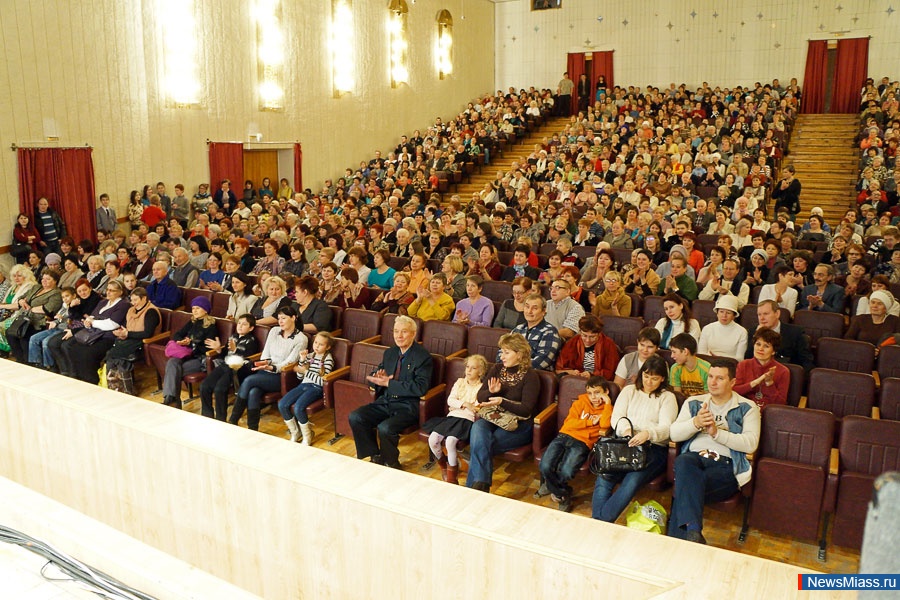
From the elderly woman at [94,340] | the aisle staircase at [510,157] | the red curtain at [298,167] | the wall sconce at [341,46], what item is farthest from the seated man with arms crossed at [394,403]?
the wall sconce at [341,46]

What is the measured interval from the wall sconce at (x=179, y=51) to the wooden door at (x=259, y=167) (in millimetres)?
1752

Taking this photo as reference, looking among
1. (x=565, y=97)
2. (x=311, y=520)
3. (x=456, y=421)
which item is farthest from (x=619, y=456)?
(x=565, y=97)

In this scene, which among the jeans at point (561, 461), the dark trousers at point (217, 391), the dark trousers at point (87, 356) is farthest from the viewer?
the dark trousers at point (87, 356)

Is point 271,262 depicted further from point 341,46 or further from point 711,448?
point 341,46

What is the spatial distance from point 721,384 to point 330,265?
3.99 m

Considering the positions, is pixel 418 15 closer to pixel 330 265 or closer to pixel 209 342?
pixel 330 265

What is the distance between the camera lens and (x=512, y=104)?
57.7 feet

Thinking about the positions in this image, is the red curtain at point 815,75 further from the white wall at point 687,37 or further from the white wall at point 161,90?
the white wall at point 161,90

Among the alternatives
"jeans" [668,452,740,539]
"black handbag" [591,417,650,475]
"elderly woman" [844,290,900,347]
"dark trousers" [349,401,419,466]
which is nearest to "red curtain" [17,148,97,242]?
"dark trousers" [349,401,419,466]

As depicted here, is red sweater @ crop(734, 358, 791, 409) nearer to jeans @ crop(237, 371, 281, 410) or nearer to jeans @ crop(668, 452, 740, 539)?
jeans @ crop(668, 452, 740, 539)

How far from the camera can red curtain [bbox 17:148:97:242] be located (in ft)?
32.8

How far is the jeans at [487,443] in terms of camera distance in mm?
4172

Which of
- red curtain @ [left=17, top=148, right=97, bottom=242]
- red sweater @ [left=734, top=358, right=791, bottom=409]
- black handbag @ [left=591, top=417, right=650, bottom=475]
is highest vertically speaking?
red curtain @ [left=17, top=148, right=97, bottom=242]

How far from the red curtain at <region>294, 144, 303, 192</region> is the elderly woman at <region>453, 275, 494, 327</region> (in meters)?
9.23
